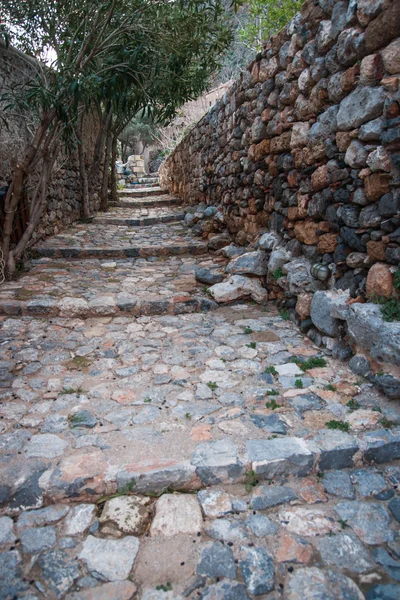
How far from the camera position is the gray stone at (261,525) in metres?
1.43

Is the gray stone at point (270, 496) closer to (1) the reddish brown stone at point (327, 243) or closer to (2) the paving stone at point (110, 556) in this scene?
(2) the paving stone at point (110, 556)

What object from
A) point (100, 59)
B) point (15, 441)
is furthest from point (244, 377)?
point (100, 59)

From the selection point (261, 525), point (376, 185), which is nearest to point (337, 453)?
point (261, 525)

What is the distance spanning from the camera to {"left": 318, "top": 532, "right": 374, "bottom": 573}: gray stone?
129 cm

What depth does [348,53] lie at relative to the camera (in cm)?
229

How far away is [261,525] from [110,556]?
0.57 meters

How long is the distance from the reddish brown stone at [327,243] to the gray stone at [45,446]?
2.10m

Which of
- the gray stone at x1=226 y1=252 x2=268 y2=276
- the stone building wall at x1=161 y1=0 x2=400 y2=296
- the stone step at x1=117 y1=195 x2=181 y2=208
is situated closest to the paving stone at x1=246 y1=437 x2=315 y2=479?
the stone building wall at x1=161 y1=0 x2=400 y2=296

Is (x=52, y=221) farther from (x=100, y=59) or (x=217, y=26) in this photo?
(x=217, y=26)

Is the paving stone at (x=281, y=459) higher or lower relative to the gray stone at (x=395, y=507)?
higher

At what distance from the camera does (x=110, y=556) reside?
1.33 meters

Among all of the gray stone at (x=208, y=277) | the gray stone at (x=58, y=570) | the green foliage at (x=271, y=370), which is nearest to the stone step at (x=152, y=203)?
the gray stone at (x=208, y=277)

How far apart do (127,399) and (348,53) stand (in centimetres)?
248

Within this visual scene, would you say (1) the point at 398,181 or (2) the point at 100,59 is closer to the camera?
(1) the point at 398,181
